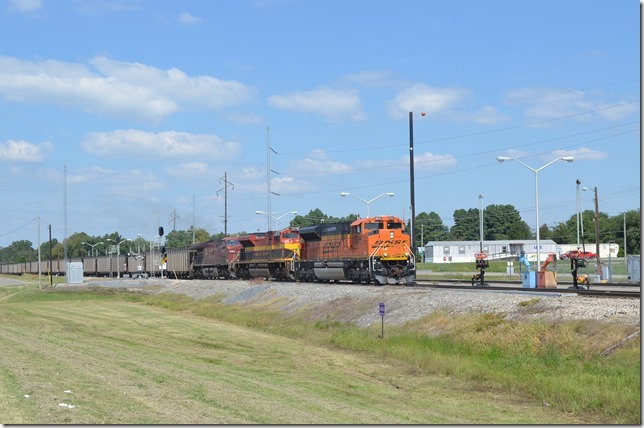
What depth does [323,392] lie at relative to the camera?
55.4ft

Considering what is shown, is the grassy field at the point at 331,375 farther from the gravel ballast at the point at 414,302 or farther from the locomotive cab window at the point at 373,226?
the locomotive cab window at the point at 373,226

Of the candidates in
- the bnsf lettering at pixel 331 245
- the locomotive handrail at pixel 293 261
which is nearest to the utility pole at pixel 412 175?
the bnsf lettering at pixel 331 245

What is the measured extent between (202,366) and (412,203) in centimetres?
2937

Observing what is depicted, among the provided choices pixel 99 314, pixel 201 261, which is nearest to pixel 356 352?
pixel 99 314

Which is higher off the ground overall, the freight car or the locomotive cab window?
the locomotive cab window

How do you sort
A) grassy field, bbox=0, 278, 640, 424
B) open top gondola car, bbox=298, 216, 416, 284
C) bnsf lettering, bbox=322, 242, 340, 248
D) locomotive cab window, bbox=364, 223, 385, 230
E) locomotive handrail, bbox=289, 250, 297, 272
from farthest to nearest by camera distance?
locomotive handrail, bbox=289, 250, 297, 272
bnsf lettering, bbox=322, 242, 340, 248
locomotive cab window, bbox=364, 223, 385, 230
open top gondola car, bbox=298, 216, 416, 284
grassy field, bbox=0, 278, 640, 424

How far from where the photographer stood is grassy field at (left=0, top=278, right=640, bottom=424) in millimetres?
13773

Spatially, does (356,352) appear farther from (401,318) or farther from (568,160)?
(568,160)

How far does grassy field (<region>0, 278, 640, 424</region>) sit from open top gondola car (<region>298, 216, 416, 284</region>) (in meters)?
13.2

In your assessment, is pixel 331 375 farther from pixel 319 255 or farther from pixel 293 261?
pixel 293 261

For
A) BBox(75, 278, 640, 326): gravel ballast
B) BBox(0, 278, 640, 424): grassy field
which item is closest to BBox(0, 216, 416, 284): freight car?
BBox(75, 278, 640, 326): gravel ballast

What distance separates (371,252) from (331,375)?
24.5m

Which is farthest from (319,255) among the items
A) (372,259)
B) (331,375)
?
(331,375)

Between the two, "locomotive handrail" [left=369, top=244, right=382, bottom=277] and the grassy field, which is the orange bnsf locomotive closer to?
"locomotive handrail" [left=369, top=244, right=382, bottom=277]
